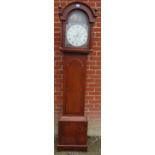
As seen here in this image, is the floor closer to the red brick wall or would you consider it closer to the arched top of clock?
the red brick wall

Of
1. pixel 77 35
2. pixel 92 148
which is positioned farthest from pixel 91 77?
pixel 92 148

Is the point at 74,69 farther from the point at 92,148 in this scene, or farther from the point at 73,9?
the point at 92,148

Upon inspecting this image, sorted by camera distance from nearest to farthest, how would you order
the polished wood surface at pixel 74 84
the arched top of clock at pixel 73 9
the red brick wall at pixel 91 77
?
the arched top of clock at pixel 73 9 < the polished wood surface at pixel 74 84 < the red brick wall at pixel 91 77

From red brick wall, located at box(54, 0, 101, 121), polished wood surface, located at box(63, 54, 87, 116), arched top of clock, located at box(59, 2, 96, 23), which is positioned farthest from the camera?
red brick wall, located at box(54, 0, 101, 121)

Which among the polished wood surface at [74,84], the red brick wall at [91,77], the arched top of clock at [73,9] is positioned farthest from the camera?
the red brick wall at [91,77]

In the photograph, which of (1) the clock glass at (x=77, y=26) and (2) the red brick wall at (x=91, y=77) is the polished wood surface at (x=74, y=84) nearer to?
(1) the clock glass at (x=77, y=26)

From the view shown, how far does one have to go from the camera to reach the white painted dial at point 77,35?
309 cm

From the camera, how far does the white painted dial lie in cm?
309

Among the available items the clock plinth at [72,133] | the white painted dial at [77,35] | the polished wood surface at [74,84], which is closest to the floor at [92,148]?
the clock plinth at [72,133]

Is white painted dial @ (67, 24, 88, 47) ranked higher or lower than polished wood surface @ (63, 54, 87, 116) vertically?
higher

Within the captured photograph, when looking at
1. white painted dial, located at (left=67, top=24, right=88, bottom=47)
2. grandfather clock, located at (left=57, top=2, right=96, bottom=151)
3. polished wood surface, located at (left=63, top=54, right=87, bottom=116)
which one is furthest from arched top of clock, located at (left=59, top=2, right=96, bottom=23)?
polished wood surface, located at (left=63, top=54, right=87, bottom=116)

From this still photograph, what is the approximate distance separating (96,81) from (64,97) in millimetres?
493

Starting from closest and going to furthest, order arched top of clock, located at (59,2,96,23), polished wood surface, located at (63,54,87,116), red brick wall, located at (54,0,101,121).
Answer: arched top of clock, located at (59,2,96,23)
polished wood surface, located at (63,54,87,116)
red brick wall, located at (54,0,101,121)

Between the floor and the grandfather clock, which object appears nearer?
the grandfather clock
